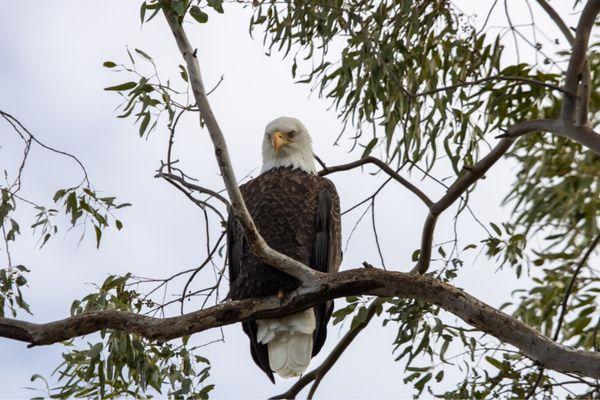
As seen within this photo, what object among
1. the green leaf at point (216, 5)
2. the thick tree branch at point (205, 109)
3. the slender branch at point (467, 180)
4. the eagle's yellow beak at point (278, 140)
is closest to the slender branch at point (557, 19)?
the slender branch at point (467, 180)

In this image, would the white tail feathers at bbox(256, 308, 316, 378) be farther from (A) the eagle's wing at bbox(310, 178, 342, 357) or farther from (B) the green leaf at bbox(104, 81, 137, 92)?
(B) the green leaf at bbox(104, 81, 137, 92)

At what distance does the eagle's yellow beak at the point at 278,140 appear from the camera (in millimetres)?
4477

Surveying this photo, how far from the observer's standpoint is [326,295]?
11.5 feet

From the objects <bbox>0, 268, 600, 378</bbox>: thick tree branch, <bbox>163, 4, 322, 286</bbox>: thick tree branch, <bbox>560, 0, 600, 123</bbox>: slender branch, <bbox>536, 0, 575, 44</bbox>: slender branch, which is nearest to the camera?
<bbox>163, 4, 322, 286</bbox>: thick tree branch

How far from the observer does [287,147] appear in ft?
14.9

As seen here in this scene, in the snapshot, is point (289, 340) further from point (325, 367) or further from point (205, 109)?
point (205, 109)

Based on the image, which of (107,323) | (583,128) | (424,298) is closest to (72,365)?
(107,323)

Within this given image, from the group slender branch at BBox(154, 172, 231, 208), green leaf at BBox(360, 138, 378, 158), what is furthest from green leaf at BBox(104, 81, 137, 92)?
green leaf at BBox(360, 138, 378, 158)

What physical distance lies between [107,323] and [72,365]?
1087mm

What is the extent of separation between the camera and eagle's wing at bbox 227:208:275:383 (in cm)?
416

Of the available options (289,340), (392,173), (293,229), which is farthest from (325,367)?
(392,173)

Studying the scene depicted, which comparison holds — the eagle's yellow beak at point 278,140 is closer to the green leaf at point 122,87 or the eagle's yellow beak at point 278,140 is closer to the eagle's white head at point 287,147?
the eagle's white head at point 287,147

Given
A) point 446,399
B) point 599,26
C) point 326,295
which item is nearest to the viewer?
point 326,295

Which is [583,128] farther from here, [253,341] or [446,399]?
[253,341]
